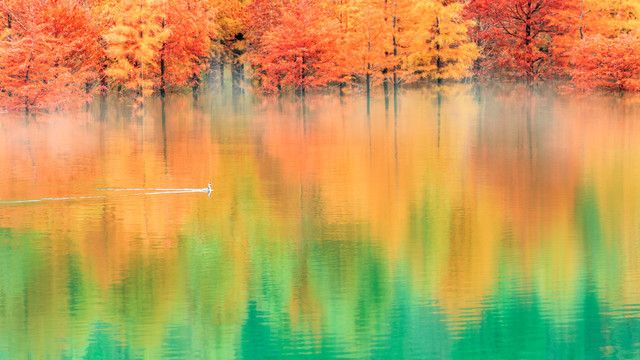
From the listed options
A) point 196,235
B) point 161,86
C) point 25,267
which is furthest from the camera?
point 161,86

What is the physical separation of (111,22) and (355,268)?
52186mm

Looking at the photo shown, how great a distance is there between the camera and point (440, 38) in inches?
2384

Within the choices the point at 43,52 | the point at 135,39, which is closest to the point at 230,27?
the point at 135,39

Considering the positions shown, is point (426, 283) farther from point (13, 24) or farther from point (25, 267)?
point (13, 24)

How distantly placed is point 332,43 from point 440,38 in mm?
8022

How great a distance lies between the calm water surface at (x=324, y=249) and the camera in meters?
12.3

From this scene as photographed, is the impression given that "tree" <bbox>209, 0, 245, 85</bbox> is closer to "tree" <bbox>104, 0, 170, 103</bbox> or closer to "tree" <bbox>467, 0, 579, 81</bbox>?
"tree" <bbox>104, 0, 170, 103</bbox>

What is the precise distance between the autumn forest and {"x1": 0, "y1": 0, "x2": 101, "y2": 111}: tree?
10 centimetres

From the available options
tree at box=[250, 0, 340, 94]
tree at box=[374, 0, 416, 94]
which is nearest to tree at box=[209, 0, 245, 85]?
tree at box=[250, 0, 340, 94]

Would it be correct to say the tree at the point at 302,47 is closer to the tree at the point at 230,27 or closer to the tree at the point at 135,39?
the tree at the point at 135,39

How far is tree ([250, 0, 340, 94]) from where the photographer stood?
63594mm

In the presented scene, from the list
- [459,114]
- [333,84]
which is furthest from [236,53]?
[459,114]

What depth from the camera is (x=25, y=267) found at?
52.0 ft

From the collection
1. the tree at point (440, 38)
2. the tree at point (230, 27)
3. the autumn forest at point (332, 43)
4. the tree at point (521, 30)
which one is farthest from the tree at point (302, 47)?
the tree at point (521, 30)
